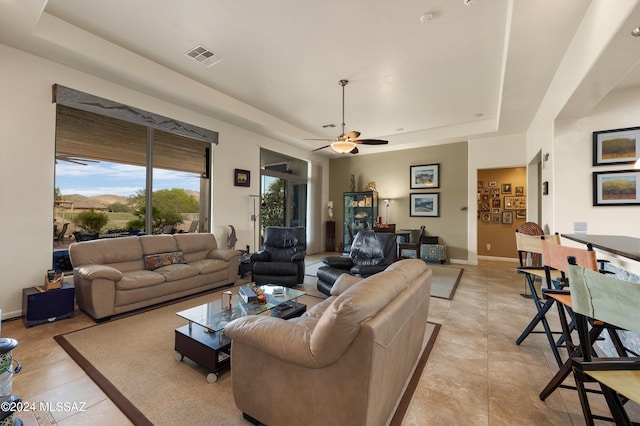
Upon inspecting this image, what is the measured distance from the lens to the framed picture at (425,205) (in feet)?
22.2

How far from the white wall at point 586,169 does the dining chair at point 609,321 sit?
102 inches

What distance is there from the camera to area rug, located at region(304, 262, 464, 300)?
4.10m

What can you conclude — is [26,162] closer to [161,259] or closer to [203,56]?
[161,259]

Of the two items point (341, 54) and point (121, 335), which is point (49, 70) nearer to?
point (121, 335)

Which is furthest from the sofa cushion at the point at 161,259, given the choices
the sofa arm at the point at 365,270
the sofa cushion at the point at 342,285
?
the sofa cushion at the point at 342,285

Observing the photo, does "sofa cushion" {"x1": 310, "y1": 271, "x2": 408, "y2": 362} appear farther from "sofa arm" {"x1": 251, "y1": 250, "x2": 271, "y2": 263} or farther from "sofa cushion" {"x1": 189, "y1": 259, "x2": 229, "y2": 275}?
"sofa arm" {"x1": 251, "y1": 250, "x2": 271, "y2": 263}

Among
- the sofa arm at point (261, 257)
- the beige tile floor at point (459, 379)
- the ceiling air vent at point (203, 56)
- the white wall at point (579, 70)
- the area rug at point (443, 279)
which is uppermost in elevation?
the ceiling air vent at point (203, 56)

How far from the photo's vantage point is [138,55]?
3469 mm

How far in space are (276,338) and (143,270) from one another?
3.13 meters

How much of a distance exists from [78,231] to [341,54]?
167 inches

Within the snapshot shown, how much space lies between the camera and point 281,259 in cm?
454

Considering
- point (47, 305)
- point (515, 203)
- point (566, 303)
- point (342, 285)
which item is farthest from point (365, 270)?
point (515, 203)

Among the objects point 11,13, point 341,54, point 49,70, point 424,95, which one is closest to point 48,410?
point 11,13

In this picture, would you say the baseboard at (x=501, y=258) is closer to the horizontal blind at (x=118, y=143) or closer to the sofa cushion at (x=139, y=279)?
the horizontal blind at (x=118, y=143)
